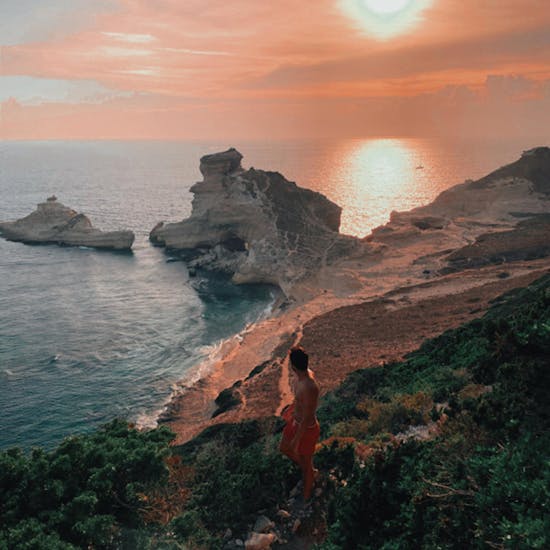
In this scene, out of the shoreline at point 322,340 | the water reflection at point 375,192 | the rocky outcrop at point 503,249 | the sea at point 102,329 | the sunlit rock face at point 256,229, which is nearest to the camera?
the shoreline at point 322,340

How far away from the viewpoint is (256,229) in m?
54.4

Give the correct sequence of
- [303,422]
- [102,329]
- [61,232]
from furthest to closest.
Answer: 1. [61,232]
2. [102,329]
3. [303,422]

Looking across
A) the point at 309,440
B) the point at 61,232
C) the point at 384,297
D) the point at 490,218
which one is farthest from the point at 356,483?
the point at 490,218

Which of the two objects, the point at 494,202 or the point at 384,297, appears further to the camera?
the point at 494,202

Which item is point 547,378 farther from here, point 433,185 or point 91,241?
point 433,185

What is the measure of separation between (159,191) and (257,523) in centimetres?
12531

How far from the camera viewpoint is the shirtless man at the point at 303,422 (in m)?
7.68

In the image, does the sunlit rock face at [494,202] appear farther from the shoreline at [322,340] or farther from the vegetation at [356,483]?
the vegetation at [356,483]

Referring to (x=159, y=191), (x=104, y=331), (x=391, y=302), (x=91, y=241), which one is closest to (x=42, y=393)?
(x=104, y=331)

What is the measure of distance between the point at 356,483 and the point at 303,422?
1.23 meters

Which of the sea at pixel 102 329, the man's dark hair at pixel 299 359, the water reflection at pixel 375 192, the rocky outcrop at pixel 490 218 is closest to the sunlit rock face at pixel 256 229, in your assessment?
the sea at pixel 102 329

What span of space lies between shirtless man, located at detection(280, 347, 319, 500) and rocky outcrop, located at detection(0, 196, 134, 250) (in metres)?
57.8

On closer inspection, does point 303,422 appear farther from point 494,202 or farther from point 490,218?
point 494,202

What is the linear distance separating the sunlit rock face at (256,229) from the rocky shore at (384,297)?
1280 mm
